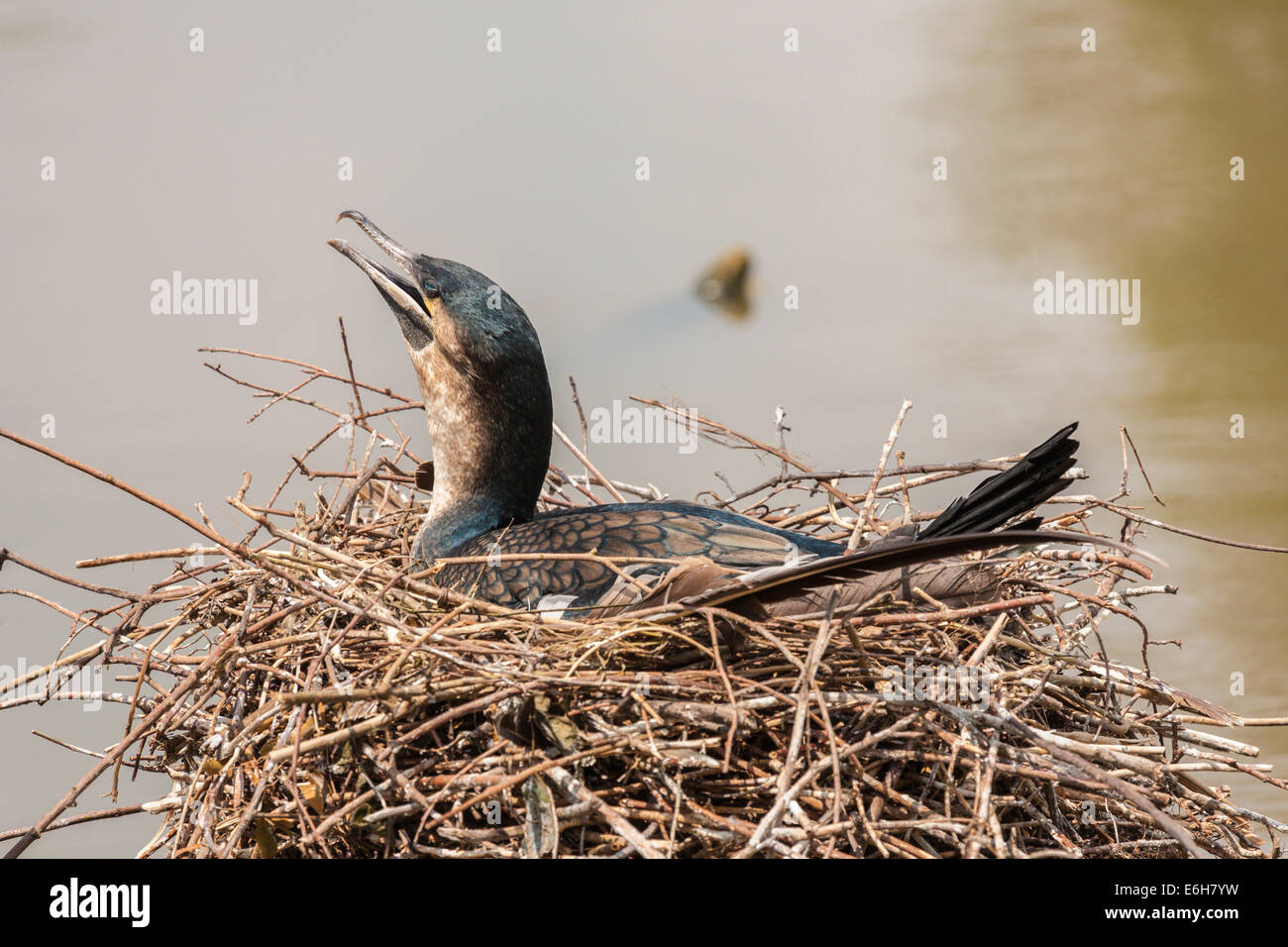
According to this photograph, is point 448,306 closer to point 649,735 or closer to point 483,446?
point 483,446

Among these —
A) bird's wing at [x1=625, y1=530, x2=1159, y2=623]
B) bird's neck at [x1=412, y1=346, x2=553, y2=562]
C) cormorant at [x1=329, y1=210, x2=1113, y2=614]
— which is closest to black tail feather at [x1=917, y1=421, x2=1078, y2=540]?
cormorant at [x1=329, y1=210, x2=1113, y2=614]

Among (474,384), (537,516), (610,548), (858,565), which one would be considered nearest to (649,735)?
(858,565)

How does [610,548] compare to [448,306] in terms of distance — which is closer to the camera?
[610,548]

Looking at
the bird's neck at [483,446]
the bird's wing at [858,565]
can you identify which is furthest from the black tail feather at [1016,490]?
the bird's neck at [483,446]

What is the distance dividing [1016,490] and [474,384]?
3.95 feet

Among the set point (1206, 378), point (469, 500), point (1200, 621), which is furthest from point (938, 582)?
point (1206, 378)

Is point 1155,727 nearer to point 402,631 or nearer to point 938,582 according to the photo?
point 938,582

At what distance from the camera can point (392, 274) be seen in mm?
2607

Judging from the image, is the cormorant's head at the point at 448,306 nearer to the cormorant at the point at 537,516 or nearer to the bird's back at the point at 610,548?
the cormorant at the point at 537,516

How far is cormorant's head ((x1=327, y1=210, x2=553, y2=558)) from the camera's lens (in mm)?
2424

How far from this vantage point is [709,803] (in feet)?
5.08
